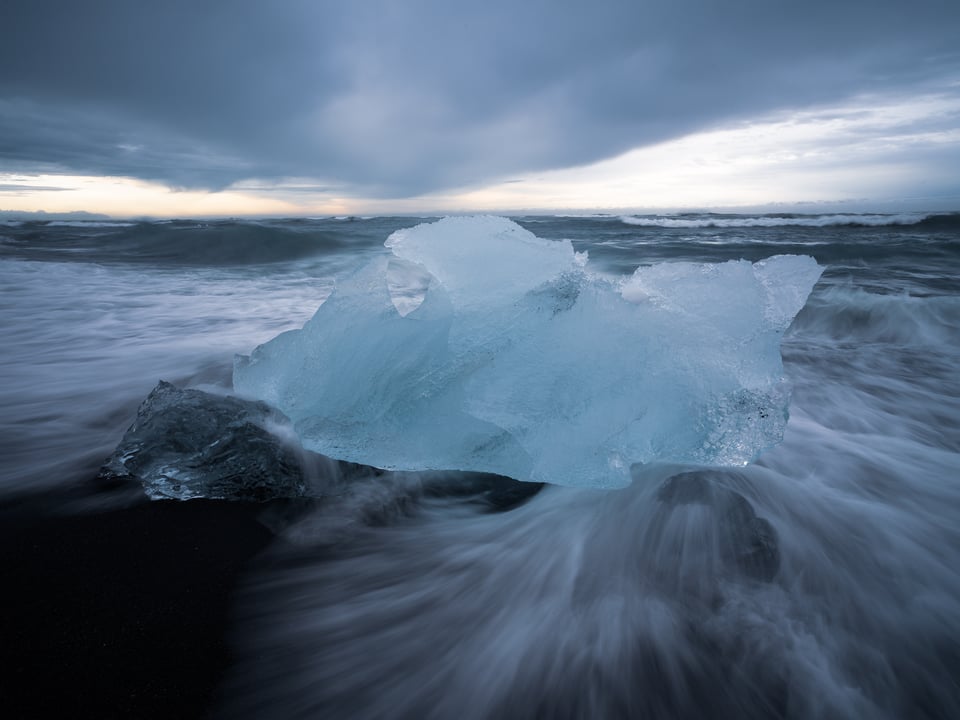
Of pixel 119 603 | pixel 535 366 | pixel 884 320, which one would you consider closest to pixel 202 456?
pixel 119 603

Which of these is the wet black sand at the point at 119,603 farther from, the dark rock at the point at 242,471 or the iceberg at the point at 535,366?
the iceberg at the point at 535,366

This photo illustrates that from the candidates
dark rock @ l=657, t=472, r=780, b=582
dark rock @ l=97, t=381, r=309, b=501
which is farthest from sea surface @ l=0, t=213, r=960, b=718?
dark rock @ l=97, t=381, r=309, b=501

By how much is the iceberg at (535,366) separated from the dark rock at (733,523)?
305 mm

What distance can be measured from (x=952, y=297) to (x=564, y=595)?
787 cm

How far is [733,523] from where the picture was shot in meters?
2.13

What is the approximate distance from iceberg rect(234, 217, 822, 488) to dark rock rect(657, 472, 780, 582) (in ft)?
1.00

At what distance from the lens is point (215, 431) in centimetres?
233

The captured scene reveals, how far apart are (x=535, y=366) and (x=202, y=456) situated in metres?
1.60

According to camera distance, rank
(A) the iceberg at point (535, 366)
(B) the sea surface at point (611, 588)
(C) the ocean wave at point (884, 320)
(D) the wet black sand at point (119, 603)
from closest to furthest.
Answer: (D) the wet black sand at point (119, 603) → (B) the sea surface at point (611, 588) → (A) the iceberg at point (535, 366) → (C) the ocean wave at point (884, 320)

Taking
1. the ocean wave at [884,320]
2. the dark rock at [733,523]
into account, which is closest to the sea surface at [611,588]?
the dark rock at [733,523]

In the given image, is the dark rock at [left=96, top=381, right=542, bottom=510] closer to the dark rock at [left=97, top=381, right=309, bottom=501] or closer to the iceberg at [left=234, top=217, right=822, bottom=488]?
the dark rock at [left=97, top=381, right=309, bottom=501]

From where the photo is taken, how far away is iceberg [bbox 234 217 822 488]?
205cm

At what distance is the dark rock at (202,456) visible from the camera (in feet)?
7.27

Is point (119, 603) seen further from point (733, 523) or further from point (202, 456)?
point (733, 523)
